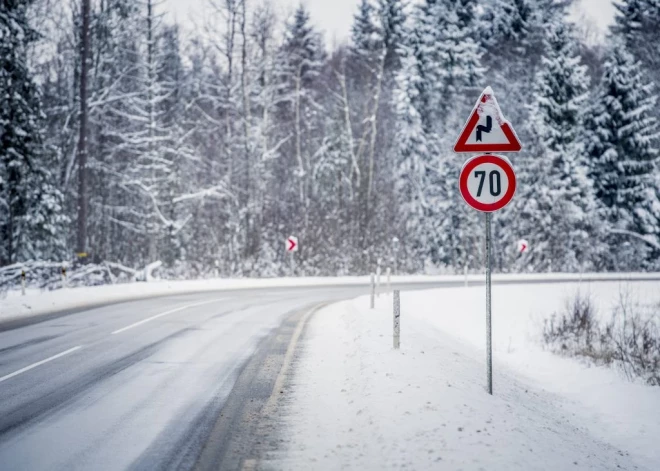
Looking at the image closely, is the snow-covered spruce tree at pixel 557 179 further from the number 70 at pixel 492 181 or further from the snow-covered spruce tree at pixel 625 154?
the number 70 at pixel 492 181

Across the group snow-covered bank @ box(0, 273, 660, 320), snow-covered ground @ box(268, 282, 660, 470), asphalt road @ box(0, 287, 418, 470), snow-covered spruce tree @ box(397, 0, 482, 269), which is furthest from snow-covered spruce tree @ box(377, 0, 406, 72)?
snow-covered ground @ box(268, 282, 660, 470)

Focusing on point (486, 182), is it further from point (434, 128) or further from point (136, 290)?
point (434, 128)

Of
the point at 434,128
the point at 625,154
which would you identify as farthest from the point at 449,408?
the point at 625,154

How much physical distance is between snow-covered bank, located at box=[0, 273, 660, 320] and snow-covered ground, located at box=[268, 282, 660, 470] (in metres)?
7.25

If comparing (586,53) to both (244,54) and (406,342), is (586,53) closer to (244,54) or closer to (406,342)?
(244,54)

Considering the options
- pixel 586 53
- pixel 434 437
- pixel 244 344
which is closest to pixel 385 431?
pixel 434 437

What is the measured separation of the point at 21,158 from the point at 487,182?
22.4 m

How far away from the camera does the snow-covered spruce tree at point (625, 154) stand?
3566cm

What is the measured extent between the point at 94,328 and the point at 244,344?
3.92 meters

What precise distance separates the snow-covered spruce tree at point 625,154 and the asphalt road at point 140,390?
96.5 feet

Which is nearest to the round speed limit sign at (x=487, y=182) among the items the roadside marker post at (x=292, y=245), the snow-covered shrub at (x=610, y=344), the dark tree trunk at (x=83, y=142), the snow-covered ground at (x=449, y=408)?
the snow-covered ground at (x=449, y=408)

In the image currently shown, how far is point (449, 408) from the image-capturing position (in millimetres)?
6051

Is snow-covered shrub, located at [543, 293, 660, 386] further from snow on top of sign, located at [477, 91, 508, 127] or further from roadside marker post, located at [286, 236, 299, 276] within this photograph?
roadside marker post, located at [286, 236, 299, 276]

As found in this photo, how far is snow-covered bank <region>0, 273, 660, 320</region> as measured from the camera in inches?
653
